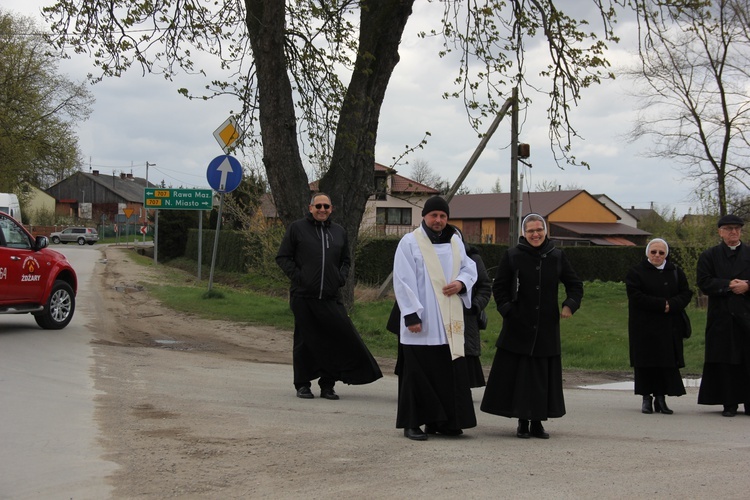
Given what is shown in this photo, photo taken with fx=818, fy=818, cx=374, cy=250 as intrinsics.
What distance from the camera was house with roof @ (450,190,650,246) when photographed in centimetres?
7049

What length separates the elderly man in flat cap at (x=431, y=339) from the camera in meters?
6.43

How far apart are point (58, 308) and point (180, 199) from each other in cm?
1893

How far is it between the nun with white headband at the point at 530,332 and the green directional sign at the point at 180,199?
74.1 ft

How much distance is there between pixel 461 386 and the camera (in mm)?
6484

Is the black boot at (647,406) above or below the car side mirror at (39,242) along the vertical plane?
below

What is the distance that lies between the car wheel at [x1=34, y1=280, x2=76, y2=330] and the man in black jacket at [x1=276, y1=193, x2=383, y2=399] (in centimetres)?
633

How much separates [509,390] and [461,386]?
59 cm

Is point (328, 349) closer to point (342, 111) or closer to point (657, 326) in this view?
point (657, 326)

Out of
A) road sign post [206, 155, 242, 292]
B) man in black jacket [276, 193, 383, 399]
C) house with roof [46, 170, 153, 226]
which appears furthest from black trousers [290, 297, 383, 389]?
house with roof [46, 170, 153, 226]

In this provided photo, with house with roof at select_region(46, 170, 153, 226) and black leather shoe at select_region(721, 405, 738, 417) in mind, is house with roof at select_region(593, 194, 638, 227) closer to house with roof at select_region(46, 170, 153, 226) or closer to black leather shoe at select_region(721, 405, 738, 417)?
house with roof at select_region(46, 170, 153, 226)

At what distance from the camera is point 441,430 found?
6.64 meters

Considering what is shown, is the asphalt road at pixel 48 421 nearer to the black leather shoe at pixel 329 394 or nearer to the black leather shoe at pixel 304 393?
the black leather shoe at pixel 304 393

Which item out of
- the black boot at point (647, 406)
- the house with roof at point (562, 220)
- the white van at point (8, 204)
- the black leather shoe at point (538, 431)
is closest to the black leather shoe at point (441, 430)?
the black leather shoe at point (538, 431)

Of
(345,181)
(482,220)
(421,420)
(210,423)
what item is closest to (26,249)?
(345,181)
